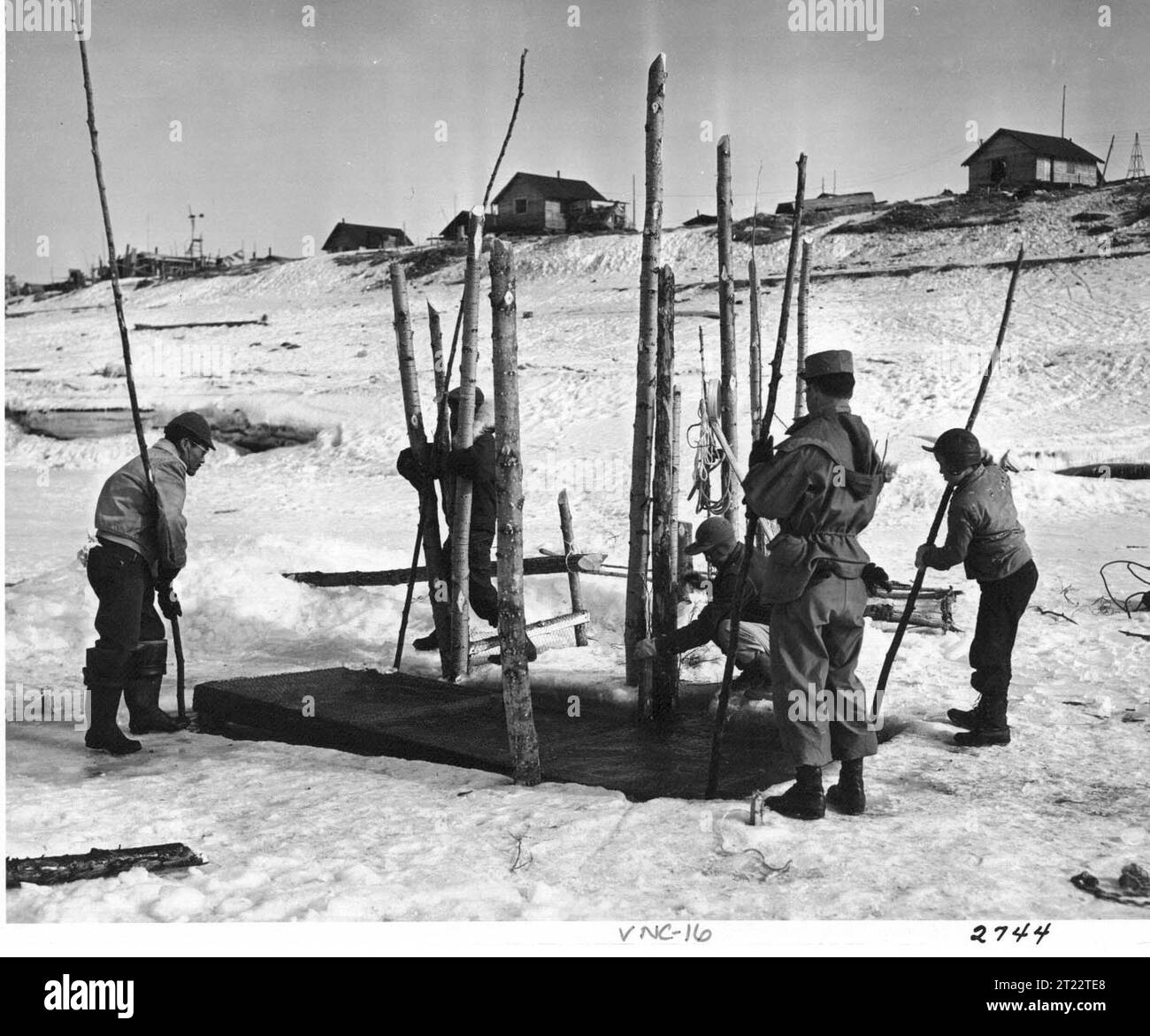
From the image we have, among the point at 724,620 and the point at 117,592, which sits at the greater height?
the point at 117,592

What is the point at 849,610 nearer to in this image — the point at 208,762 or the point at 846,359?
the point at 846,359

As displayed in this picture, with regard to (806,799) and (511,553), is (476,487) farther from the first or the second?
(806,799)

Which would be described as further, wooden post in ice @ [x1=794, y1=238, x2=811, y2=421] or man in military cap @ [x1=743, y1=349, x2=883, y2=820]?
wooden post in ice @ [x1=794, y1=238, x2=811, y2=421]

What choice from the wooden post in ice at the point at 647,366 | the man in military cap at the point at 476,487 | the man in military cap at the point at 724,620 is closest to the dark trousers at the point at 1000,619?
the man in military cap at the point at 724,620

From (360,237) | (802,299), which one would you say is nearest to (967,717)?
(802,299)

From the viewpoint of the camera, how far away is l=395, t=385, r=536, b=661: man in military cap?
616cm

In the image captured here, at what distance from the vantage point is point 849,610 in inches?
167

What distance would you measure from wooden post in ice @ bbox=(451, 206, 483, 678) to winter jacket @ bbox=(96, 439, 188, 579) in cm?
142

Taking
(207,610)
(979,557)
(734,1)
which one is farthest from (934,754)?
(207,610)

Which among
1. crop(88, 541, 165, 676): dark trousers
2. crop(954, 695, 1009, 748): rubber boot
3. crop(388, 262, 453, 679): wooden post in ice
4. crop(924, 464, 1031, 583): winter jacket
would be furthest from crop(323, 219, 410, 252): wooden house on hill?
crop(954, 695, 1009, 748): rubber boot

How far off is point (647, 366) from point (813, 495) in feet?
5.61

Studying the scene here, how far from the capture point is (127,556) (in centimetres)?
539

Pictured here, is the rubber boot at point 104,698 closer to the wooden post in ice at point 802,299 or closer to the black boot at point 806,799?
the black boot at point 806,799

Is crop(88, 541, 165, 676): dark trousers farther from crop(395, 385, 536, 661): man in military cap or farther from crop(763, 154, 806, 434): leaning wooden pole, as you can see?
crop(763, 154, 806, 434): leaning wooden pole
